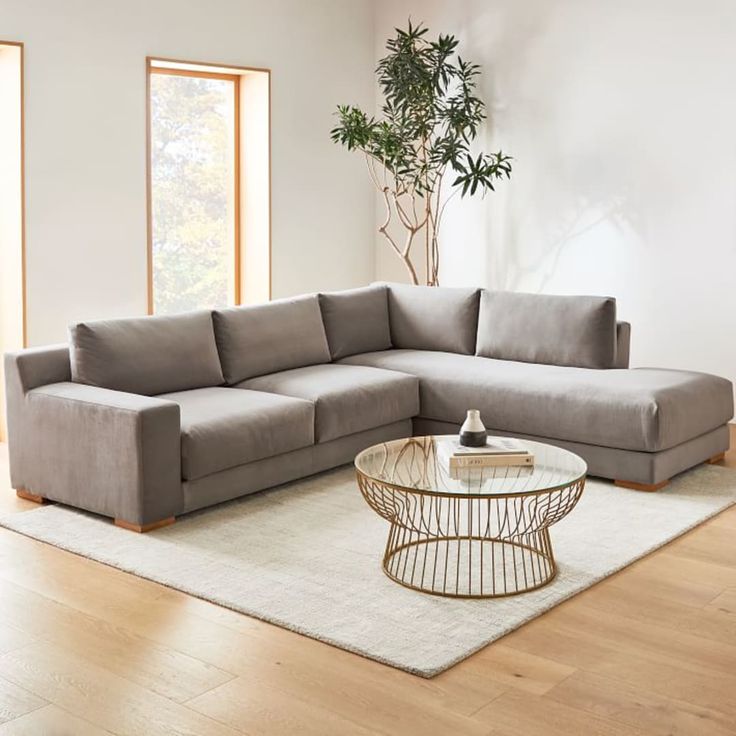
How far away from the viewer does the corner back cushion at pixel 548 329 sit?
18.5 feet

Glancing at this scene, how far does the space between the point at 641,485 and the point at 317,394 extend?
4.92 feet

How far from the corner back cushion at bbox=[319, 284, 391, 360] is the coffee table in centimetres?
181

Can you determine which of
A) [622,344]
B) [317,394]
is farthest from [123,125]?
[622,344]

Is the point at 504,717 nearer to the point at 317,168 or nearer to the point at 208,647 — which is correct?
the point at 208,647

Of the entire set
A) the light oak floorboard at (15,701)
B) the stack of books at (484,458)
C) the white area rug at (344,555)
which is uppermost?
the stack of books at (484,458)

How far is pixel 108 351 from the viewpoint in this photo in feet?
15.9

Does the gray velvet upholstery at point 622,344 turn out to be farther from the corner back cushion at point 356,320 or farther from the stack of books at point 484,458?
the stack of books at point 484,458

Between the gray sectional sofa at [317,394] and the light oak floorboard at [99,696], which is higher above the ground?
the gray sectional sofa at [317,394]

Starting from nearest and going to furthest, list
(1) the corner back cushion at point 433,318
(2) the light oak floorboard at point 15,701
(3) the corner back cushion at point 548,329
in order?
(2) the light oak floorboard at point 15,701 < (3) the corner back cushion at point 548,329 < (1) the corner back cushion at point 433,318

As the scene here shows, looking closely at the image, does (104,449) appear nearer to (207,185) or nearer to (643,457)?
(643,457)

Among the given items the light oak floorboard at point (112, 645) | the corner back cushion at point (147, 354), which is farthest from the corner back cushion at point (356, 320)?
the light oak floorboard at point (112, 645)

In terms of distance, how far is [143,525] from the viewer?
14.3 feet

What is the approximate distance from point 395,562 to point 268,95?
13.4 ft

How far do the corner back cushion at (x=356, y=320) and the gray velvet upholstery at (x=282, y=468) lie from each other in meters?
0.67
